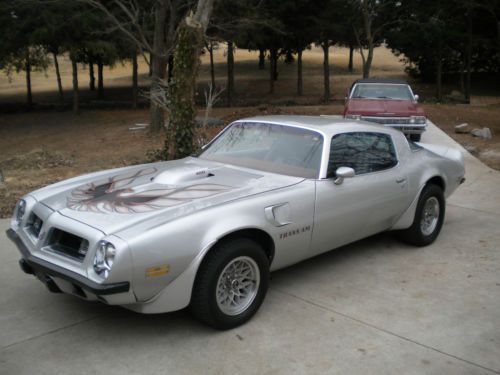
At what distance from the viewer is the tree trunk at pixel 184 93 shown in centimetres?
878

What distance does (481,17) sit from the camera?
29750 millimetres

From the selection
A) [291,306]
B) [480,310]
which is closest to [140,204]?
[291,306]

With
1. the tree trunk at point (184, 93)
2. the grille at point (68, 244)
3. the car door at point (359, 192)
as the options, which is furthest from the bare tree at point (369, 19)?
the grille at point (68, 244)

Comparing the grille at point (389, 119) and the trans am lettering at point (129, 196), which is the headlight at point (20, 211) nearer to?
the trans am lettering at point (129, 196)

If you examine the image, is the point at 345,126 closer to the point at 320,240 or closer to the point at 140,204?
the point at 320,240

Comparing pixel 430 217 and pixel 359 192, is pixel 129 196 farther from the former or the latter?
pixel 430 217

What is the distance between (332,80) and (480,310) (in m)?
37.8

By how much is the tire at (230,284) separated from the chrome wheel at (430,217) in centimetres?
239

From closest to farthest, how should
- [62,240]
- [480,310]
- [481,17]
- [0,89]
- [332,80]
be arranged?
[62,240] < [480,310] < [481,17] < [332,80] < [0,89]

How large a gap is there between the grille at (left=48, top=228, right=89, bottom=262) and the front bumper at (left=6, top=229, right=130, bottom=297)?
12 cm

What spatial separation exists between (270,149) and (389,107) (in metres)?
7.81

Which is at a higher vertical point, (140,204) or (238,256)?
(140,204)

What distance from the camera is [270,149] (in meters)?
4.93

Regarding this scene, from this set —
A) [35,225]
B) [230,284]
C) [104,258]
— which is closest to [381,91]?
[230,284]
